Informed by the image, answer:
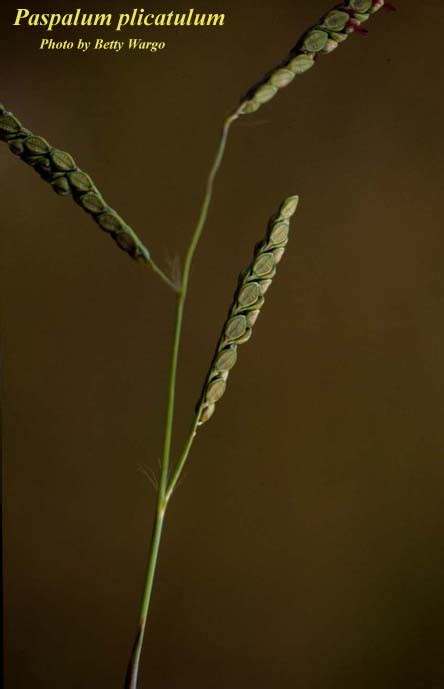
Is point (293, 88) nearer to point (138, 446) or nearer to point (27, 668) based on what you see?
point (138, 446)

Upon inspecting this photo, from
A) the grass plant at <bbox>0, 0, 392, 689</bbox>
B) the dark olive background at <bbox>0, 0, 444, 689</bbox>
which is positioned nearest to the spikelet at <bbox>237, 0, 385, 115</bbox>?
the grass plant at <bbox>0, 0, 392, 689</bbox>

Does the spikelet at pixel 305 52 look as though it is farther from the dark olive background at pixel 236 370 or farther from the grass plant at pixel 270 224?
the dark olive background at pixel 236 370

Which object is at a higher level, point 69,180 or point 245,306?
point 69,180

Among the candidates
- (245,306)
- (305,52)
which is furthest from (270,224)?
(305,52)

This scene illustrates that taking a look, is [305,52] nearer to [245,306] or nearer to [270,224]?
[270,224]

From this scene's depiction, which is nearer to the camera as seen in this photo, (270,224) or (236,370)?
(270,224)

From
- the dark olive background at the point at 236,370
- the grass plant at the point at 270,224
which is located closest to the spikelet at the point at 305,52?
the grass plant at the point at 270,224
